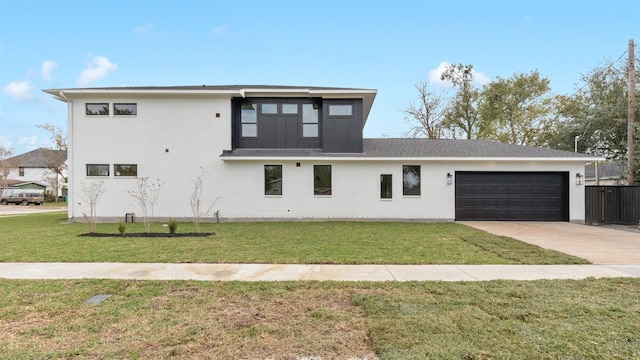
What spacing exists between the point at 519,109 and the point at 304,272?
102ft

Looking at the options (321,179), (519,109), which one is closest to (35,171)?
(321,179)

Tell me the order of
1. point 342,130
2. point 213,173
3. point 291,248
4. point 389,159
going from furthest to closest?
point 342,130 → point 213,173 → point 389,159 → point 291,248

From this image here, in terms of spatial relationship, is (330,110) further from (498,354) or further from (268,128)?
(498,354)

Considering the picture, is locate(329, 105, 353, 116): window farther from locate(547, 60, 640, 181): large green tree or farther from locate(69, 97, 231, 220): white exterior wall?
locate(547, 60, 640, 181): large green tree

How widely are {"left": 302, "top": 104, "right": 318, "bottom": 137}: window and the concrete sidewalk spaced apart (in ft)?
30.2

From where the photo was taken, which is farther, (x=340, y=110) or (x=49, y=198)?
(x=49, y=198)

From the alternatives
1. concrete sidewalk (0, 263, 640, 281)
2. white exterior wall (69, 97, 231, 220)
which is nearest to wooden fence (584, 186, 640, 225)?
concrete sidewalk (0, 263, 640, 281)

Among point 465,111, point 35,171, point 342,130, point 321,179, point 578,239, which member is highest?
point 465,111

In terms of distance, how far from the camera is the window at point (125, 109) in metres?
14.1

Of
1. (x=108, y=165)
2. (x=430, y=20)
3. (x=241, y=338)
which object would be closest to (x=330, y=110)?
(x=430, y=20)

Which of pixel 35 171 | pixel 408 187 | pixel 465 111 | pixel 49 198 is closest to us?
pixel 408 187

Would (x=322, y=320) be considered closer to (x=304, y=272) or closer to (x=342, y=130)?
(x=304, y=272)

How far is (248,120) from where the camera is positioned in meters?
14.6

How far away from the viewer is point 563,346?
301 centimetres
